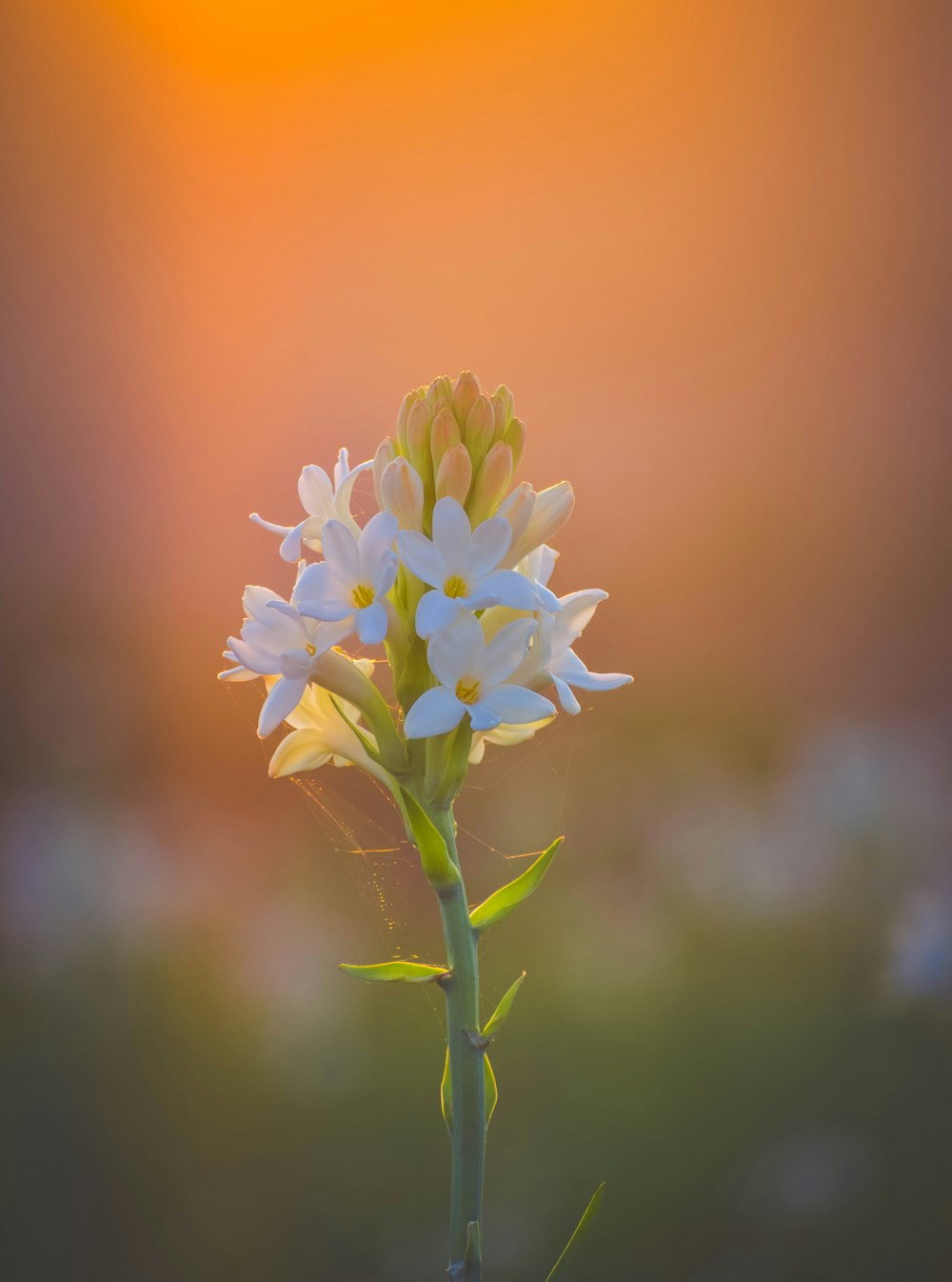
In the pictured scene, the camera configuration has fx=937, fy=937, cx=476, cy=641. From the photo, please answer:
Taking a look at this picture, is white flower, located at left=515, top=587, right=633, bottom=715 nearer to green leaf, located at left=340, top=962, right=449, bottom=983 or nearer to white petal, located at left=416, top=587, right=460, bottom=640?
Answer: white petal, located at left=416, top=587, right=460, bottom=640

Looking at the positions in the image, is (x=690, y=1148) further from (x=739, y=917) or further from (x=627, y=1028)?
(x=739, y=917)

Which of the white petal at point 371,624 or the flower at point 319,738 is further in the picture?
the flower at point 319,738

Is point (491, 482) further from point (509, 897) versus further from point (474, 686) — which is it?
point (509, 897)

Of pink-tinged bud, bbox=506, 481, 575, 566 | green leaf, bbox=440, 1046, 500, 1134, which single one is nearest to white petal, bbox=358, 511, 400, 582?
pink-tinged bud, bbox=506, 481, 575, 566

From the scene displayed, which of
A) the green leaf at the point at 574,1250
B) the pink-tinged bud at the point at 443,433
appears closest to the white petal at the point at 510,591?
the pink-tinged bud at the point at 443,433

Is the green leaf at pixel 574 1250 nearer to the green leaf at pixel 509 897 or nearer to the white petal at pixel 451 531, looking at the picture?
the green leaf at pixel 509 897

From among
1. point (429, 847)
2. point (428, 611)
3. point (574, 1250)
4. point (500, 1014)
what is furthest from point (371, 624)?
point (574, 1250)

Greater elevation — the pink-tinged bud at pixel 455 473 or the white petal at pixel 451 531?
the pink-tinged bud at pixel 455 473
